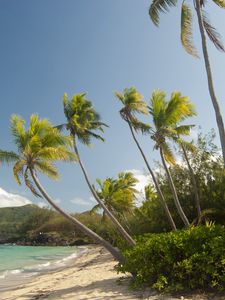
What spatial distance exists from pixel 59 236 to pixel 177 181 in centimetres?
4848

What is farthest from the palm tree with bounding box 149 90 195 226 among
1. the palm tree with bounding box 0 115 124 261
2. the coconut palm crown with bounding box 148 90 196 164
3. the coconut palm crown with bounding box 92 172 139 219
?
the coconut palm crown with bounding box 92 172 139 219

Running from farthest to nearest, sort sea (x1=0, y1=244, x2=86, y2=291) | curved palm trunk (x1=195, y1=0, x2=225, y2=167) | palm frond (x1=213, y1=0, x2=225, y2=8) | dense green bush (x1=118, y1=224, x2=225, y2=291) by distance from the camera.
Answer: sea (x1=0, y1=244, x2=86, y2=291) → palm frond (x1=213, y1=0, x2=225, y2=8) → curved palm trunk (x1=195, y1=0, x2=225, y2=167) → dense green bush (x1=118, y1=224, x2=225, y2=291)

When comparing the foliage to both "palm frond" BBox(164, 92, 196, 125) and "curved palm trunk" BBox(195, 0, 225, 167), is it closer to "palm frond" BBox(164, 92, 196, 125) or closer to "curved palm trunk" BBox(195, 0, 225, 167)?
"palm frond" BBox(164, 92, 196, 125)

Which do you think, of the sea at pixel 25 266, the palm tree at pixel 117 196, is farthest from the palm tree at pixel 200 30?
the palm tree at pixel 117 196

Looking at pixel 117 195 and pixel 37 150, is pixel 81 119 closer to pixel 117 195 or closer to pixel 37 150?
pixel 37 150

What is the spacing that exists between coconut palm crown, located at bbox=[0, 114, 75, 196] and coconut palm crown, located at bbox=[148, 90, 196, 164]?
5663mm

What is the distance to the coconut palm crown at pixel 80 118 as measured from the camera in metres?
17.6

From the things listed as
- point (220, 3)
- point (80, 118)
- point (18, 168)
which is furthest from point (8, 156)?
point (220, 3)

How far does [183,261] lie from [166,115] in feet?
37.3

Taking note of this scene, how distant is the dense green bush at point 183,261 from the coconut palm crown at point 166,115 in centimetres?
989

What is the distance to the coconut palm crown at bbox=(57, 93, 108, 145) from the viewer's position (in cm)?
1761

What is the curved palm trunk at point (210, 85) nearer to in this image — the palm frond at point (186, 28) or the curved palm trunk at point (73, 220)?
the palm frond at point (186, 28)

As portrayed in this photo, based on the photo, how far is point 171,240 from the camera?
7.90 metres

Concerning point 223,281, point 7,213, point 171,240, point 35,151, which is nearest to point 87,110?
point 35,151
